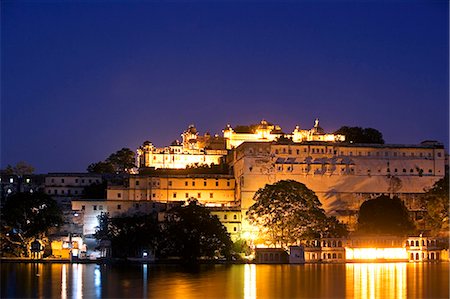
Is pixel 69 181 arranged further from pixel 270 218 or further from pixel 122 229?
pixel 270 218

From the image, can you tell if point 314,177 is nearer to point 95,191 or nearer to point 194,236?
point 194,236

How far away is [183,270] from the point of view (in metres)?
45.1

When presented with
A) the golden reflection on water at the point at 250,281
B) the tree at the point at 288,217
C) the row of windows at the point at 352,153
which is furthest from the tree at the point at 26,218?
the row of windows at the point at 352,153

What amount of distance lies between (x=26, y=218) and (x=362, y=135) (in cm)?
3139

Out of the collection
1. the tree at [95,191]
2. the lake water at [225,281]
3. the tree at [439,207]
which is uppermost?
the tree at [95,191]

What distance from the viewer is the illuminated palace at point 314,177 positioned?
58625 millimetres

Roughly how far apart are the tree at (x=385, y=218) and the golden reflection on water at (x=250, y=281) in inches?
351

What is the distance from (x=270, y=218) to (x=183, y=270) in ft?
24.5

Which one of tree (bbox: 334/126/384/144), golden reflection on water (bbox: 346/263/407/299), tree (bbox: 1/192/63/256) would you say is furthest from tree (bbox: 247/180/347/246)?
tree (bbox: 334/126/384/144)

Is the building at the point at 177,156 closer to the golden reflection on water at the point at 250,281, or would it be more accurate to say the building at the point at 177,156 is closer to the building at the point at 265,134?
the building at the point at 265,134

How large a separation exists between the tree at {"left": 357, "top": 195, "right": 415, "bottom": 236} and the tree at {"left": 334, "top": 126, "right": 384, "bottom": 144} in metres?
15.4

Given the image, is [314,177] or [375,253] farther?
[314,177]

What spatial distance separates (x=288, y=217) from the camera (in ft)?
164

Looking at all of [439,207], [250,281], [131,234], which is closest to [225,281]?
[250,281]
